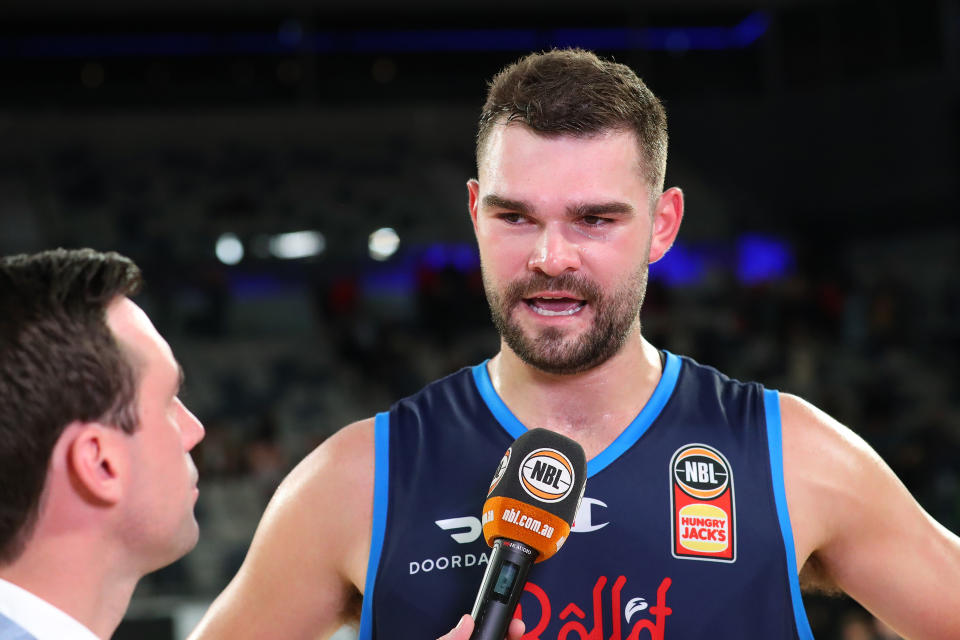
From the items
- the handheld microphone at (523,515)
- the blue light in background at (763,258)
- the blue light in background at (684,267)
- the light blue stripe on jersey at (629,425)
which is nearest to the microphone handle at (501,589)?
the handheld microphone at (523,515)

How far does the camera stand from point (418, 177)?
1275cm

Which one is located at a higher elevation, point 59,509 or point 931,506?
point 59,509

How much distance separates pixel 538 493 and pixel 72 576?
63 cm

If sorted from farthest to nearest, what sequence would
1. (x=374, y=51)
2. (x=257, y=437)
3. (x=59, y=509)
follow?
(x=374, y=51) < (x=257, y=437) < (x=59, y=509)

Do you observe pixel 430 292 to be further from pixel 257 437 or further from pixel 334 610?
pixel 334 610

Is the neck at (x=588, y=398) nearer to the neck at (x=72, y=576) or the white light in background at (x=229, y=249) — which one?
the neck at (x=72, y=576)

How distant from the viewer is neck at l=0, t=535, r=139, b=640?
1.28 m

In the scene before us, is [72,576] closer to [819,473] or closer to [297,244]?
[819,473]

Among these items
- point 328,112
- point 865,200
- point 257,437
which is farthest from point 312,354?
point 865,200

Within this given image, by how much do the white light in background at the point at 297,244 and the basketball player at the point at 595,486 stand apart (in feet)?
31.7

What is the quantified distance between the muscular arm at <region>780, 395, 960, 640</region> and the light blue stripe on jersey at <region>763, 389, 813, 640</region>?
2cm

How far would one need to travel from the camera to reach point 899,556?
1.89 metres

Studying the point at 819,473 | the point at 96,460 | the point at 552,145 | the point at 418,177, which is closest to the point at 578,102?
the point at 552,145

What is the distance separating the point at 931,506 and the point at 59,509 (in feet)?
23.7
